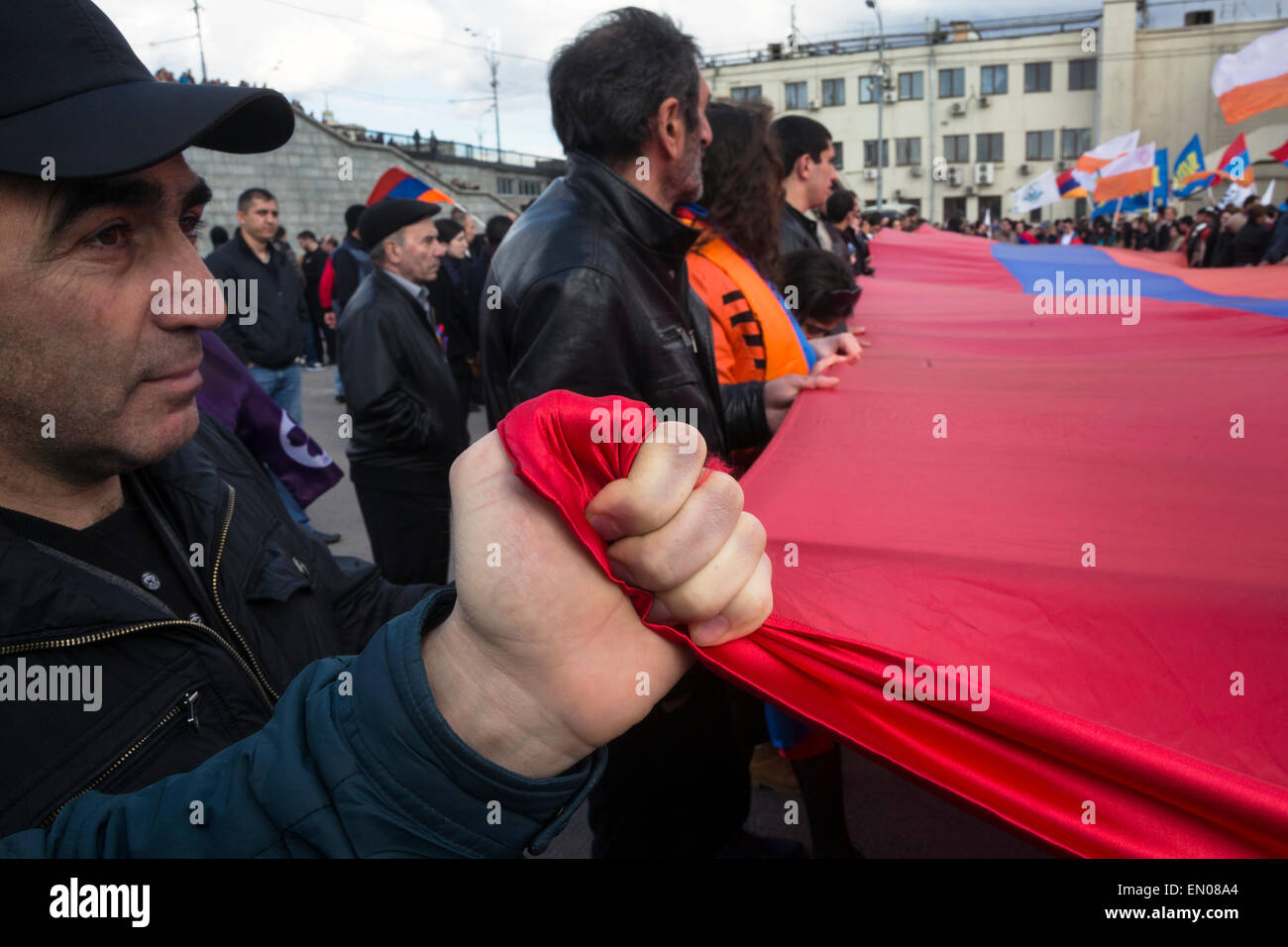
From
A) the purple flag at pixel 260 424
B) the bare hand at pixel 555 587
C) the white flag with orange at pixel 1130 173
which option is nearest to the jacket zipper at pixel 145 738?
the bare hand at pixel 555 587

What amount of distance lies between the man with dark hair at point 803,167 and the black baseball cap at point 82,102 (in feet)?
12.3

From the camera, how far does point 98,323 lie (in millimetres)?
1009

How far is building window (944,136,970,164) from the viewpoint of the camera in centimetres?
4766

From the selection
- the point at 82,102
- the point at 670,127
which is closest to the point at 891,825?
the point at 670,127

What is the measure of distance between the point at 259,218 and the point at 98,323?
635 cm

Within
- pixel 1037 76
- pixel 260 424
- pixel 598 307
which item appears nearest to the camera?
pixel 598 307

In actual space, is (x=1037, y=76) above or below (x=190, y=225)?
above

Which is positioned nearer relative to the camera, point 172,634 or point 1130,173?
point 172,634

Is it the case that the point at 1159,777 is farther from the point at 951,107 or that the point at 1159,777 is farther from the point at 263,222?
the point at 951,107

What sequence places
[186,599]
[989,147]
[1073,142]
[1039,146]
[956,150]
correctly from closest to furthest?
A: [186,599]
[1073,142]
[1039,146]
[989,147]
[956,150]

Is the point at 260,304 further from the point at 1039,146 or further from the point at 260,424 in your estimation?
the point at 1039,146

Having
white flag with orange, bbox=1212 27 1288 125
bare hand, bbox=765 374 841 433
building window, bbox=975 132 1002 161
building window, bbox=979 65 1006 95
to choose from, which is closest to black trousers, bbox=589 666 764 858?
bare hand, bbox=765 374 841 433

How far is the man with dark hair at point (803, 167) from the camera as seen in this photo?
461 cm

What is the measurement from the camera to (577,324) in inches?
82.0
